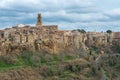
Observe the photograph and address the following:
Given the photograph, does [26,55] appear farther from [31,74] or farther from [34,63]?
[31,74]

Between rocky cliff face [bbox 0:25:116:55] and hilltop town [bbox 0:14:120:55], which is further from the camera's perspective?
hilltop town [bbox 0:14:120:55]

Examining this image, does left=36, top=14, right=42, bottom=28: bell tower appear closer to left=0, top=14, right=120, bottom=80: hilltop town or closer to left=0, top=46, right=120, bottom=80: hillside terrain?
left=0, top=14, right=120, bottom=80: hilltop town

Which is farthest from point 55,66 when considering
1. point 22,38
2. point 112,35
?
point 112,35

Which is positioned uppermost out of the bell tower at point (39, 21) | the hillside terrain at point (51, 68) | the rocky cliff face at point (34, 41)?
the bell tower at point (39, 21)

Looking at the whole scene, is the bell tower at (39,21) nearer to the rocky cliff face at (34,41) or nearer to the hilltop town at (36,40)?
the hilltop town at (36,40)

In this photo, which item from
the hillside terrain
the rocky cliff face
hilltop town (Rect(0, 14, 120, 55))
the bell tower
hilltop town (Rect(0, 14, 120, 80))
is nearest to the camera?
the hillside terrain

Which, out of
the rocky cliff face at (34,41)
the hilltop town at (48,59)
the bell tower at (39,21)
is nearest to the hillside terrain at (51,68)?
the hilltop town at (48,59)

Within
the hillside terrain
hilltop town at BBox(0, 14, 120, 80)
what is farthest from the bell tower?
the hillside terrain

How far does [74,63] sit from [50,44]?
489 centimetres

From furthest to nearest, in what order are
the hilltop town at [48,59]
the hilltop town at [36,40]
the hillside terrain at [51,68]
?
the hilltop town at [36,40] < the hilltop town at [48,59] < the hillside terrain at [51,68]

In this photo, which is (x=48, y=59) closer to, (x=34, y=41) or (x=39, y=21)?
(x=34, y=41)

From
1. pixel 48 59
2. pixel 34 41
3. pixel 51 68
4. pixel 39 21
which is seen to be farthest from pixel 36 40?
pixel 39 21

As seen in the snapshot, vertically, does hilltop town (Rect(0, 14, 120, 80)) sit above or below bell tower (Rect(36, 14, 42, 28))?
below

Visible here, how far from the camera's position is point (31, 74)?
45.6 m
